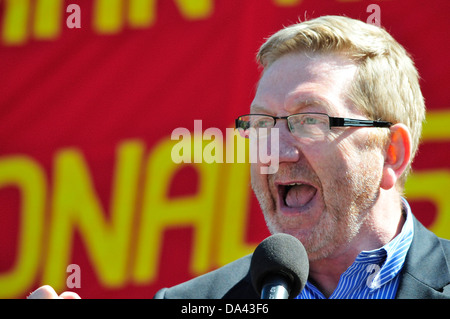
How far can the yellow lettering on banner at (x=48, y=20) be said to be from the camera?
385 cm

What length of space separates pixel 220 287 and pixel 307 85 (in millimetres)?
745

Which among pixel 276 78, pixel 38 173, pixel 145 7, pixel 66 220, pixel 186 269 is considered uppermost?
pixel 145 7

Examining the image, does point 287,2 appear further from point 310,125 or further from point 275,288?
point 275,288

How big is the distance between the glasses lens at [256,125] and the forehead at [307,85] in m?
0.03

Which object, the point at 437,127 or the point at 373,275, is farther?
the point at 437,127

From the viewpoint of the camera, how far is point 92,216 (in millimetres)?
Result: 3596

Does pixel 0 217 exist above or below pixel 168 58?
below

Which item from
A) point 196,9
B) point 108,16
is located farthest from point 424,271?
point 108,16

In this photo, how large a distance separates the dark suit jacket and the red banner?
1.13 m

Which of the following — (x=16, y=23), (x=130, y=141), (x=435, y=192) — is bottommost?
(x=435, y=192)

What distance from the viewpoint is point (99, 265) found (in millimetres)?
3539
